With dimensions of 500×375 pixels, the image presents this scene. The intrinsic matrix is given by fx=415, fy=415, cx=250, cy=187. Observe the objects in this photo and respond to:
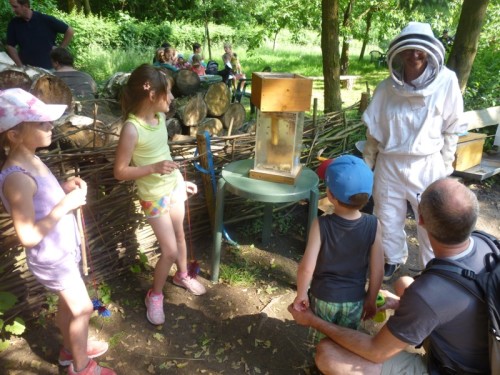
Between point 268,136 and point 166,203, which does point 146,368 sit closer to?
point 166,203

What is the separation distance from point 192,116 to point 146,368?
4106 millimetres

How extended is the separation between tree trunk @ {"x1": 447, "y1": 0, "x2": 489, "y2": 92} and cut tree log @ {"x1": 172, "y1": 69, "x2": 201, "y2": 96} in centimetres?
363

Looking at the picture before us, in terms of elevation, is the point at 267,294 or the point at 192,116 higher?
the point at 192,116

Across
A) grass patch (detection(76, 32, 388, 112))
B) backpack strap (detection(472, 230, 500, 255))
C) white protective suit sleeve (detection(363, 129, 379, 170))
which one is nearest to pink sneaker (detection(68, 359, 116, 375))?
backpack strap (detection(472, 230, 500, 255))

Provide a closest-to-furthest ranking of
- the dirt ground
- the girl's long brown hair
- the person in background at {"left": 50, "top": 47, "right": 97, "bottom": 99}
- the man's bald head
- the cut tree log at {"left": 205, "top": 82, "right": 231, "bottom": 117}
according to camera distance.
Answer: the man's bald head → the girl's long brown hair → the dirt ground → the person in background at {"left": 50, "top": 47, "right": 97, "bottom": 99} → the cut tree log at {"left": 205, "top": 82, "right": 231, "bottom": 117}

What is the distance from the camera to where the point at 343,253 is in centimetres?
205

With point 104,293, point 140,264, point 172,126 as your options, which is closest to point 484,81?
point 172,126

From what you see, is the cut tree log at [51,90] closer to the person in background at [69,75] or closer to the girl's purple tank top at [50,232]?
the person in background at [69,75]

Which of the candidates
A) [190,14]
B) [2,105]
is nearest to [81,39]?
[190,14]

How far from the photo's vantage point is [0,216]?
2.42 meters

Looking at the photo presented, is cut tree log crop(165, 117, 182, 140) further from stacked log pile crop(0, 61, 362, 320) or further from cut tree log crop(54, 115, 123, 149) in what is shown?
cut tree log crop(54, 115, 123, 149)

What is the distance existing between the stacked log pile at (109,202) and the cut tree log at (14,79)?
1.41ft

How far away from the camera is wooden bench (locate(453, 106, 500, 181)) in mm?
4730

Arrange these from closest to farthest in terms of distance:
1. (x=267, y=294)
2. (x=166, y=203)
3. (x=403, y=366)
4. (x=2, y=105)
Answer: (x=2, y=105) < (x=403, y=366) < (x=166, y=203) < (x=267, y=294)
